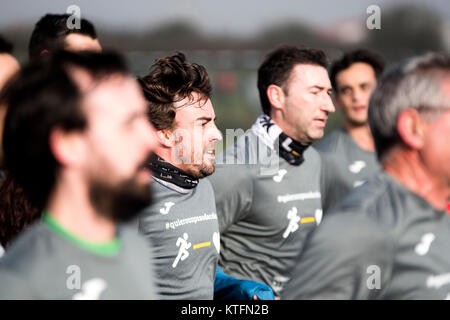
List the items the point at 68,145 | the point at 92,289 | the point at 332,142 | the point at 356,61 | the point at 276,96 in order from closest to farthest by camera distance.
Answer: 1. the point at 68,145
2. the point at 92,289
3. the point at 276,96
4. the point at 332,142
5. the point at 356,61

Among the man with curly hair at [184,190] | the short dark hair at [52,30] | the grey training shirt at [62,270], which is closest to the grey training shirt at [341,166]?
the man with curly hair at [184,190]

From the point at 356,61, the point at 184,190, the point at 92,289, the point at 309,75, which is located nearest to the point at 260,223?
the point at 184,190

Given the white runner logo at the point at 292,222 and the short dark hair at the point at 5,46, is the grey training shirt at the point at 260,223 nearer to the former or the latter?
the white runner logo at the point at 292,222

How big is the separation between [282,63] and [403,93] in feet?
11.8

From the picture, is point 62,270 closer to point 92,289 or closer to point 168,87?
point 92,289

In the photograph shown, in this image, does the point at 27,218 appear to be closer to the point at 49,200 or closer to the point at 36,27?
the point at 49,200

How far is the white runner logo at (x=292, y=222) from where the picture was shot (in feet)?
17.1

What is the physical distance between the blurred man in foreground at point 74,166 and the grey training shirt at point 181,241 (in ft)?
5.90

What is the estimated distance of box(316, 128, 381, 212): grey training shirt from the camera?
614 cm

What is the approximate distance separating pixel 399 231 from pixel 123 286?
0.98 m

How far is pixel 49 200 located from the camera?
7.21 feet

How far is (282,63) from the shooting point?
6.17 m

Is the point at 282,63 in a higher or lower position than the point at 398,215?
higher

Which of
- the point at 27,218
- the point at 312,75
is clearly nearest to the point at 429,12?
the point at 312,75
